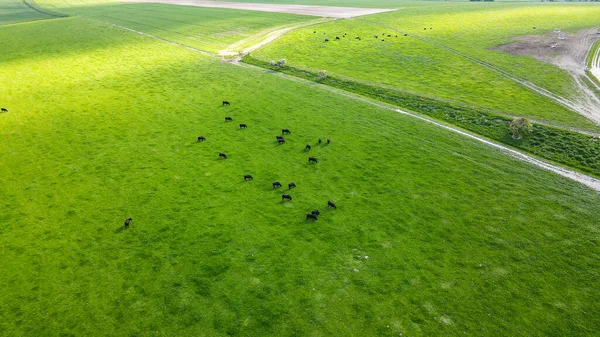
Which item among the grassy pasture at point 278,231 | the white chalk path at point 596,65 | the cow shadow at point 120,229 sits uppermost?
the white chalk path at point 596,65

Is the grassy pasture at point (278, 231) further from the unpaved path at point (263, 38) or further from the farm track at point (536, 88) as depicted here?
the unpaved path at point (263, 38)

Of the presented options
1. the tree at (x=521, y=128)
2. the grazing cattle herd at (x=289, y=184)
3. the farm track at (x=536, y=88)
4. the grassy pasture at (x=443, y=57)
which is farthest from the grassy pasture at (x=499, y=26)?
the grazing cattle herd at (x=289, y=184)

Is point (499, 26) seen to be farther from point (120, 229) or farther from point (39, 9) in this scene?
point (39, 9)

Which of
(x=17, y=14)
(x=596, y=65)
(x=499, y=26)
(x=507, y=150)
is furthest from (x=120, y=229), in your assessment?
(x=17, y=14)

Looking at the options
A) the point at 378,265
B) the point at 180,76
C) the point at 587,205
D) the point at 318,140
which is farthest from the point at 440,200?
the point at 180,76

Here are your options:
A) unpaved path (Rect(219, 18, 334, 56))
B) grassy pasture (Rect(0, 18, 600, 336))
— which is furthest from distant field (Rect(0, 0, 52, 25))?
grassy pasture (Rect(0, 18, 600, 336))

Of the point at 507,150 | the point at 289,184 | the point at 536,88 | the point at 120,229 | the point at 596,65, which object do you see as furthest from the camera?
the point at 596,65
